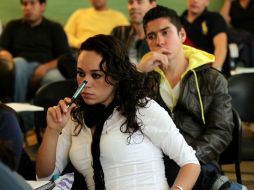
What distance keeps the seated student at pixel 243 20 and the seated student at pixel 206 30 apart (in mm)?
1216

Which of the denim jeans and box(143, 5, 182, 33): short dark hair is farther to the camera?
the denim jeans

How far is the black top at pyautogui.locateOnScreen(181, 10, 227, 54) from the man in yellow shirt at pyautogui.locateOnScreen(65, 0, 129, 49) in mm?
1139

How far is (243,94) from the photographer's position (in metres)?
3.05

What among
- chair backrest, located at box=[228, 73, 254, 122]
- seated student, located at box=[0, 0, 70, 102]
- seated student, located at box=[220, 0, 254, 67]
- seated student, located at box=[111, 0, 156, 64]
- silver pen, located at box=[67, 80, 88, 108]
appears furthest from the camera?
seated student, located at box=[220, 0, 254, 67]

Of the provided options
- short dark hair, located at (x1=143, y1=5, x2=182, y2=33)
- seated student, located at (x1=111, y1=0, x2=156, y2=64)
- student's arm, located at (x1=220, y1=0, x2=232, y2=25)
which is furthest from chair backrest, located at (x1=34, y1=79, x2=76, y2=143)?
student's arm, located at (x1=220, y1=0, x2=232, y2=25)

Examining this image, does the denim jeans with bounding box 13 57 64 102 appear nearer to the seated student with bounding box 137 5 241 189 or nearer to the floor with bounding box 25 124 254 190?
the floor with bounding box 25 124 254 190

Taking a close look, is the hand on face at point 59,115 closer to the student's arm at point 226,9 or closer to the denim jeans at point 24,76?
the denim jeans at point 24,76

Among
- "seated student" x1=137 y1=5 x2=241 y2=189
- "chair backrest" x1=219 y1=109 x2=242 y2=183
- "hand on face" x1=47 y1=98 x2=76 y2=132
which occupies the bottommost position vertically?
"chair backrest" x1=219 y1=109 x2=242 y2=183

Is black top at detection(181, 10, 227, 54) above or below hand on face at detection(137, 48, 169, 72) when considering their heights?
below

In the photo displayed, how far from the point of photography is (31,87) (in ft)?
15.5

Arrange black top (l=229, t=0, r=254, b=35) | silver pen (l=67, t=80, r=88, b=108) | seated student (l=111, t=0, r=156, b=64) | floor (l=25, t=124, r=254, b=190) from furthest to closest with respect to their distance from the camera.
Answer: black top (l=229, t=0, r=254, b=35) < seated student (l=111, t=0, r=156, b=64) < floor (l=25, t=124, r=254, b=190) < silver pen (l=67, t=80, r=88, b=108)

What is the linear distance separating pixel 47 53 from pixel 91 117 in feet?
10.6

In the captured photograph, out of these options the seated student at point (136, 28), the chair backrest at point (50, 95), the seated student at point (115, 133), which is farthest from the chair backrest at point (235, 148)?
the seated student at point (136, 28)

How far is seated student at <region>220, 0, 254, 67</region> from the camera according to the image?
5.55 m
